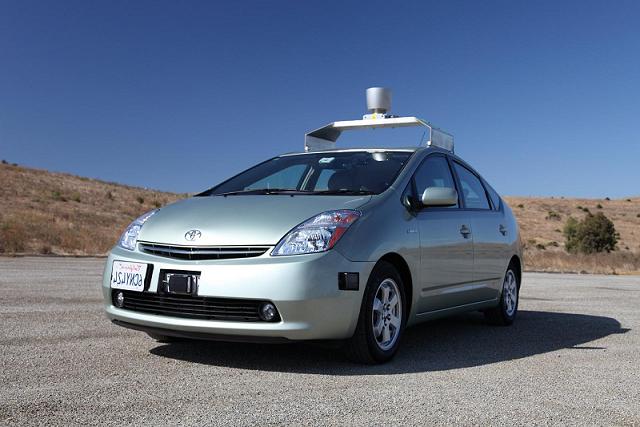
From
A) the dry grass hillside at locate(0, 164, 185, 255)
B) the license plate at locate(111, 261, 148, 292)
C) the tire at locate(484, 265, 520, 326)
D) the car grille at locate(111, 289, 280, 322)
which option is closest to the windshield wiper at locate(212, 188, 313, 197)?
the license plate at locate(111, 261, 148, 292)

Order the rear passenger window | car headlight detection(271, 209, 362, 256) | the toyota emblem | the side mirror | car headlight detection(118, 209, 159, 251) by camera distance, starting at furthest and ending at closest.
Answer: the rear passenger window, the side mirror, car headlight detection(118, 209, 159, 251), the toyota emblem, car headlight detection(271, 209, 362, 256)

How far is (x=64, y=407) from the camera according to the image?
377cm

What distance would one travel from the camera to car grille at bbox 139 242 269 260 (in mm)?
4793

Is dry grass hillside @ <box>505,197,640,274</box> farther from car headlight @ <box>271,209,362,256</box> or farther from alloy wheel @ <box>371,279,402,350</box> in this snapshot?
car headlight @ <box>271,209,362,256</box>

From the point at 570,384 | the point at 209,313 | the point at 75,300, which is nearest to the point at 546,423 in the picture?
the point at 570,384

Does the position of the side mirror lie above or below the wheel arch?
above

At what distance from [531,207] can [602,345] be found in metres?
74.6

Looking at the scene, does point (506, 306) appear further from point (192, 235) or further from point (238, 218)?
point (192, 235)

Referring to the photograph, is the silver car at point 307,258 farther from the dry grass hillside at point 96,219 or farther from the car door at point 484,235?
the dry grass hillside at point 96,219

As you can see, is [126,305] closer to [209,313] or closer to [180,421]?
[209,313]

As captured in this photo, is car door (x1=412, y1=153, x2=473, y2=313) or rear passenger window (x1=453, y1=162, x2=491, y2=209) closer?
car door (x1=412, y1=153, x2=473, y2=313)

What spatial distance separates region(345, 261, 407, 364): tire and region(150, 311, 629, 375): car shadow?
0.10m

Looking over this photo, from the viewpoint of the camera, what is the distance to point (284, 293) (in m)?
4.66

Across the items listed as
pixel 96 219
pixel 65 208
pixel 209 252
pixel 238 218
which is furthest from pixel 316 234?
pixel 65 208
